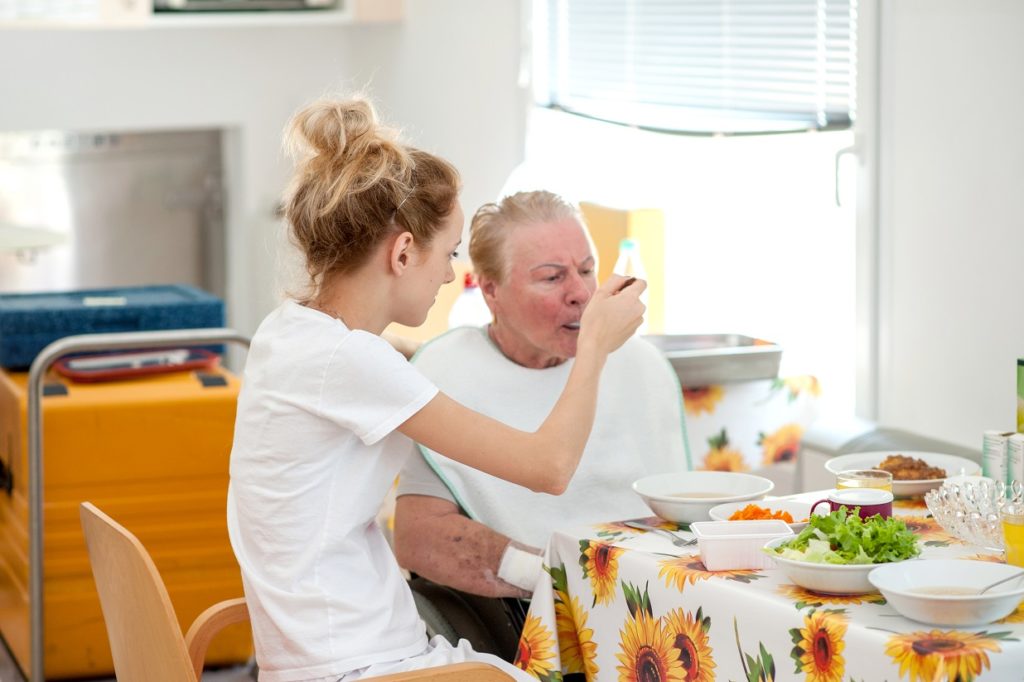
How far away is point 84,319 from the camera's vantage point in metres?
2.80

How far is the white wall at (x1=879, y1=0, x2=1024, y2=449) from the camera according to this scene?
2.15 m

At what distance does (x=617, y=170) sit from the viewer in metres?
3.28

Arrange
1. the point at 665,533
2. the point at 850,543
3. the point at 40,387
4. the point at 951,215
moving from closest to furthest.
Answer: the point at 850,543 < the point at 665,533 < the point at 951,215 < the point at 40,387

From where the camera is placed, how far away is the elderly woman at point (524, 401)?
182 centimetres

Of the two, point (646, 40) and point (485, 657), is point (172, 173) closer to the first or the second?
point (646, 40)

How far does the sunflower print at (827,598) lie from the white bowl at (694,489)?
28cm

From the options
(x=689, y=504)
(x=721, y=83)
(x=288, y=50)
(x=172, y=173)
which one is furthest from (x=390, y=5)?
(x=689, y=504)

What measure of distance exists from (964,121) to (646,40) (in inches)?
42.6

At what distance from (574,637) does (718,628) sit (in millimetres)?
291

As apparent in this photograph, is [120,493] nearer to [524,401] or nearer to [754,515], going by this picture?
[524,401]

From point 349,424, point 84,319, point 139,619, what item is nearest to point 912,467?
point 349,424

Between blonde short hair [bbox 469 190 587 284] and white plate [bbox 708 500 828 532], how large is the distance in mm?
532

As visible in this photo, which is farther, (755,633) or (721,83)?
(721,83)

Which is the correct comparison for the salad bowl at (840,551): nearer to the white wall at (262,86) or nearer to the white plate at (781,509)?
the white plate at (781,509)
